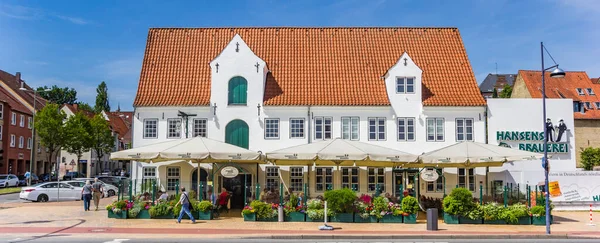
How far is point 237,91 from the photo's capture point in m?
32.3

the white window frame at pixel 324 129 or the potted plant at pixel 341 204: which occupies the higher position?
the white window frame at pixel 324 129

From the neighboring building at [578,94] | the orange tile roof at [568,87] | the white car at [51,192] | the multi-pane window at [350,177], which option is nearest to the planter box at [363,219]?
the multi-pane window at [350,177]

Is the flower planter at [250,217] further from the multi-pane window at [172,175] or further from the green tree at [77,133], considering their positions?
the green tree at [77,133]

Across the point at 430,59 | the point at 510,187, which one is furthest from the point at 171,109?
the point at 510,187

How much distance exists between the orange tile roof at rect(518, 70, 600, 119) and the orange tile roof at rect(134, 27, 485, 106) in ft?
70.8

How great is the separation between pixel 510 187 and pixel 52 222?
19.1 meters

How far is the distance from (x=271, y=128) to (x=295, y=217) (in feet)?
31.6

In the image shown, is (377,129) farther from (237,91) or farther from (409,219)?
(409,219)

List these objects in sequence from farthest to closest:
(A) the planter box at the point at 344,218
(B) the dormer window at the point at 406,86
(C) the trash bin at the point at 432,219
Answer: (B) the dormer window at the point at 406,86 → (A) the planter box at the point at 344,218 → (C) the trash bin at the point at 432,219

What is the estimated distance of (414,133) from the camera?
105ft

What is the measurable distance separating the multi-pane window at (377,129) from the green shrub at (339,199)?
960 cm

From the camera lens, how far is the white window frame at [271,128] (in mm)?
32031

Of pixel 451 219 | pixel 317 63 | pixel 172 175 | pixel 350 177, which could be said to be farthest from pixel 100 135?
pixel 451 219

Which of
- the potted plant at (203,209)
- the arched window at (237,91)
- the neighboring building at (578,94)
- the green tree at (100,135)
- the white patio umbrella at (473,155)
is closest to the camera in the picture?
the potted plant at (203,209)
